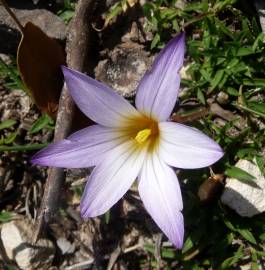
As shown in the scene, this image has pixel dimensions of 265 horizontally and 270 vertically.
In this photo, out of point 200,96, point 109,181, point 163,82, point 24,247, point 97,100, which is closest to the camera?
point 163,82

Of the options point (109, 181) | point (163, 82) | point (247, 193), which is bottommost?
point (247, 193)

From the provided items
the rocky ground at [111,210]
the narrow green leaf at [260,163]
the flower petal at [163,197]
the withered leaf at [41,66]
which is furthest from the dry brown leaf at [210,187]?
the withered leaf at [41,66]

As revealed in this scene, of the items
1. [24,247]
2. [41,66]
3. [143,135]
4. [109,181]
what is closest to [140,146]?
[143,135]

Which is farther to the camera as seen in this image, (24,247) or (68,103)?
(24,247)

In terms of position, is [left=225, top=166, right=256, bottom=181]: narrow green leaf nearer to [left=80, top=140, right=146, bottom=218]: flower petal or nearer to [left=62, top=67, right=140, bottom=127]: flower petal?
[left=80, top=140, right=146, bottom=218]: flower petal

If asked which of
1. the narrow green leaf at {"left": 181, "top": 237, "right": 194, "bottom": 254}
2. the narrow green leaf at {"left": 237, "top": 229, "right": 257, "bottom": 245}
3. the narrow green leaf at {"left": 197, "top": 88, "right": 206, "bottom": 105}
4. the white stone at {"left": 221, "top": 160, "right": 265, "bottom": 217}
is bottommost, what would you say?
the narrow green leaf at {"left": 181, "top": 237, "right": 194, "bottom": 254}

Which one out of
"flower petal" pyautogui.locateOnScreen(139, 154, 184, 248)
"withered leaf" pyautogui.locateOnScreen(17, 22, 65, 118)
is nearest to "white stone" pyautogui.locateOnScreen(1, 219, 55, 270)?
"withered leaf" pyautogui.locateOnScreen(17, 22, 65, 118)

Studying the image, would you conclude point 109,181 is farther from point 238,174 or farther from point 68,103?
point 238,174

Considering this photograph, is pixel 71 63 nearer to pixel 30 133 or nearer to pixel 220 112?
pixel 30 133
